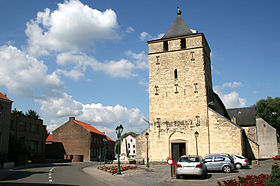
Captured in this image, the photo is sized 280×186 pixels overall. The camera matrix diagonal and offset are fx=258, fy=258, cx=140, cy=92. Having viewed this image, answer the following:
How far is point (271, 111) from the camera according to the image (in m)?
58.5

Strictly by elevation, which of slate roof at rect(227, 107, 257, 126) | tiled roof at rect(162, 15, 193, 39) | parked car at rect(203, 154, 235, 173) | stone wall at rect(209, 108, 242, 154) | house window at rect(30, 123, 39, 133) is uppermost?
tiled roof at rect(162, 15, 193, 39)

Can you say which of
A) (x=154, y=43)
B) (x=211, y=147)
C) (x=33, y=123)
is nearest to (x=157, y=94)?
(x=154, y=43)

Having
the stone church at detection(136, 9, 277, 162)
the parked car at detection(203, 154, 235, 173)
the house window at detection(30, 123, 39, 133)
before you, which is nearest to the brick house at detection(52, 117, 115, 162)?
the house window at detection(30, 123, 39, 133)

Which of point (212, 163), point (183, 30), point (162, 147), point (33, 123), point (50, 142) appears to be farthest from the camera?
point (50, 142)

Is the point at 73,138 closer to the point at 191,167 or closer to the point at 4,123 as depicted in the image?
the point at 4,123

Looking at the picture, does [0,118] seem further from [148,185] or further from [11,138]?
[148,185]

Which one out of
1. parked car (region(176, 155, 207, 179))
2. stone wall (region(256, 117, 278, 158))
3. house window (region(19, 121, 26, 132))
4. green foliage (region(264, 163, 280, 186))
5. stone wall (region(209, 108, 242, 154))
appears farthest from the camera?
stone wall (region(256, 117, 278, 158))

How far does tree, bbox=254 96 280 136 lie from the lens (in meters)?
57.6

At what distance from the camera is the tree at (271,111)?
189 feet

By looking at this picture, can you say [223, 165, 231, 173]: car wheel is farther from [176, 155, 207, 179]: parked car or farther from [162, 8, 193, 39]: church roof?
[162, 8, 193, 39]: church roof

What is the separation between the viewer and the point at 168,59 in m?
30.7

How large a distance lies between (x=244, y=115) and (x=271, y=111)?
21.8 feet

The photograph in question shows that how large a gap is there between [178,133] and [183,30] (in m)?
12.5

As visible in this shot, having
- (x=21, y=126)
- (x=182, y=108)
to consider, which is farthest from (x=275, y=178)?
(x=21, y=126)
